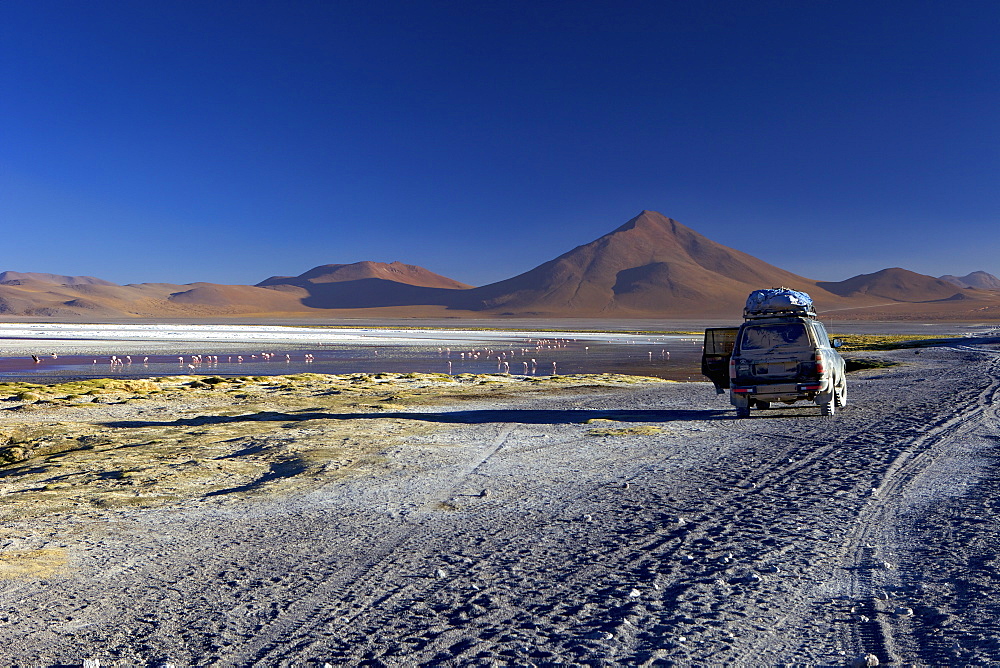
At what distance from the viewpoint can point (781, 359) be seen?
46.5ft

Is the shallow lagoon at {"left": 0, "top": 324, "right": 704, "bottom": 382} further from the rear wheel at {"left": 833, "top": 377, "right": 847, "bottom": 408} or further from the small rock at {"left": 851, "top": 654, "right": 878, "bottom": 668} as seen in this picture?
the small rock at {"left": 851, "top": 654, "right": 878, "bottom": 668}

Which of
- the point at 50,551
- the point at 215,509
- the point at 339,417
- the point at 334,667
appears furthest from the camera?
the point at 339,417

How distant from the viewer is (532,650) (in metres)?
4.40

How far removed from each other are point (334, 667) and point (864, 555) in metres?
4.18

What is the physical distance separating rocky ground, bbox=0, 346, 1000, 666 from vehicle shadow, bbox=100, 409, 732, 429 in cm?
140

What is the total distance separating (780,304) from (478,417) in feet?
21.0

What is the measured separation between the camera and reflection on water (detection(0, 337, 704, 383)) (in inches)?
1261

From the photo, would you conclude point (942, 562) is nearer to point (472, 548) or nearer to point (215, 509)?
point (472, 548)

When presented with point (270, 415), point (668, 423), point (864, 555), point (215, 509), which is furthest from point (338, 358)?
point (864, 555)

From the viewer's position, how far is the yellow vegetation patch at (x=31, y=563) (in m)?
5.82

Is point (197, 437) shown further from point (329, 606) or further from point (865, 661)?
point (865, 661)

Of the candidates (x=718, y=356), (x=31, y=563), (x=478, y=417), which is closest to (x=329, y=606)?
(x=31, y=563)

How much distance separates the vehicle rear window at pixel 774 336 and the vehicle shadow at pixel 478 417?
5.34ft

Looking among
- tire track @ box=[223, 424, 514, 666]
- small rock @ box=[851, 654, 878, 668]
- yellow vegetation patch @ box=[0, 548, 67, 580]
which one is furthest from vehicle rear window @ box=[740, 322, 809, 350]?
yellow vegetation patch @ box=[0, 548, 67, 580]
